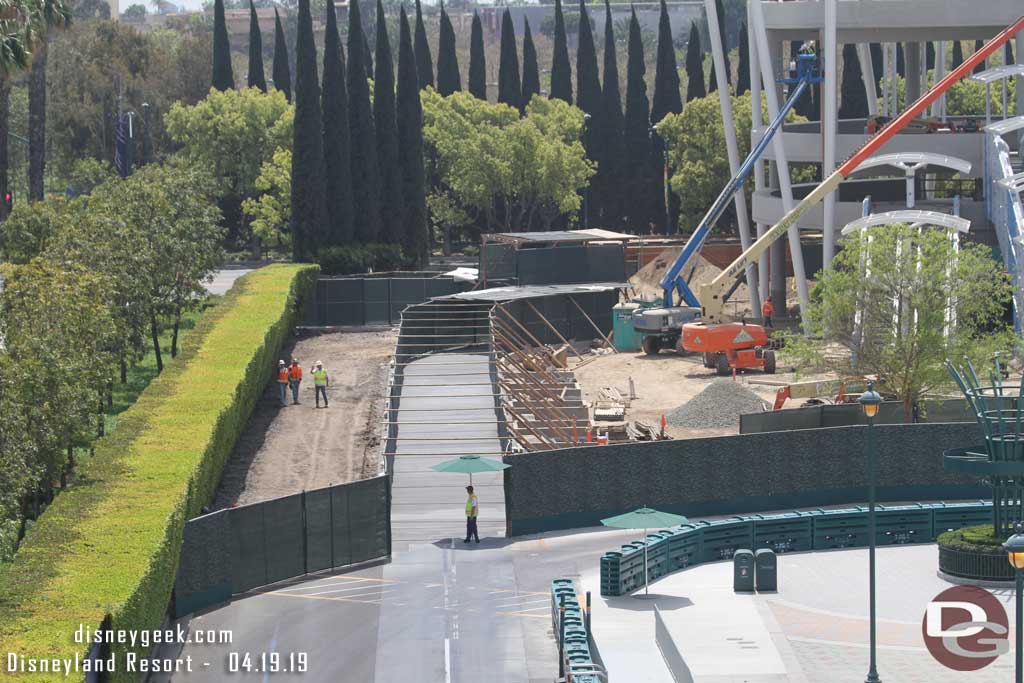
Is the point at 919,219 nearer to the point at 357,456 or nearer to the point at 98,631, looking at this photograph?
the point at 357,456

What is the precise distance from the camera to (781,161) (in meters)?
70.7

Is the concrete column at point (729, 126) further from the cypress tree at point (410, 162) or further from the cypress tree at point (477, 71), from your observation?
the cypress tree at point (477, 71)

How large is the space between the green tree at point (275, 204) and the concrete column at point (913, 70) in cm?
3454

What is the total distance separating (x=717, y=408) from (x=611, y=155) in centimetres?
6201

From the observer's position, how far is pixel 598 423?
51.3 meters

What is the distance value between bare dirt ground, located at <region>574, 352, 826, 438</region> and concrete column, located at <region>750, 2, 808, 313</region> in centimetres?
626

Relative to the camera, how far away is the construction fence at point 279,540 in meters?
32.8

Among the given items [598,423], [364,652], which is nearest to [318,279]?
[598,423]

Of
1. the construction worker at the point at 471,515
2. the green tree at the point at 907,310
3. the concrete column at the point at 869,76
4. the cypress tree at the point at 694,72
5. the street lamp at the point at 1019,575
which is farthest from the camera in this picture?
the cypress tree at the point at 694,72

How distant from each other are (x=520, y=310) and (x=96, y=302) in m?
26.9

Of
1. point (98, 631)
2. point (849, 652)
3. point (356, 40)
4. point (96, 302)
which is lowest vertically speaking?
point (849, 652)

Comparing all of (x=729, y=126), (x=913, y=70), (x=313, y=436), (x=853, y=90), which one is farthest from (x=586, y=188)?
(x=313, y=436)

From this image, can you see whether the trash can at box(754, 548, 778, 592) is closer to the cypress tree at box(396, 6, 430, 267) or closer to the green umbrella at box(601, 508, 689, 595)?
the green umbrella at box(601, 508, 689, 595)

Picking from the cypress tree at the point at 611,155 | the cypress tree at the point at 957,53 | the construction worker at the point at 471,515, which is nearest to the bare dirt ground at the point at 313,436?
the construction worker at the point at 471,515
